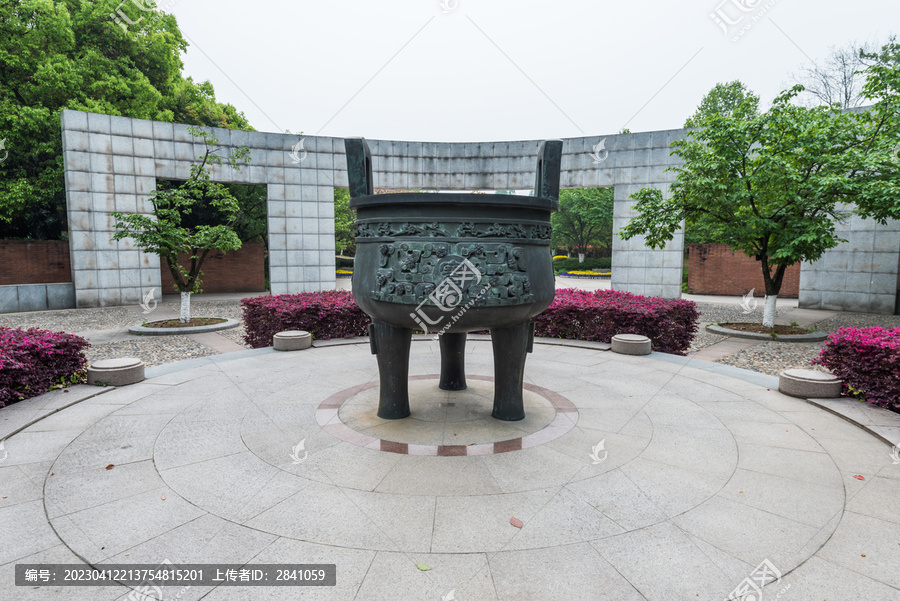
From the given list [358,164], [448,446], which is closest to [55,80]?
[358,164]

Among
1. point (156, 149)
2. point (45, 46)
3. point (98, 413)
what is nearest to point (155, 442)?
point (98, 413)

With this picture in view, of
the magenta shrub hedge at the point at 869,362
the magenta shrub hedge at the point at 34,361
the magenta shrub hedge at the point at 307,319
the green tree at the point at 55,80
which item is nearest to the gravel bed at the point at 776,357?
the magenta shrub hedge at the point at 869,362

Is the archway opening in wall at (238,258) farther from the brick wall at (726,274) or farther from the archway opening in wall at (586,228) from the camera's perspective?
the brick wall at (726,274)

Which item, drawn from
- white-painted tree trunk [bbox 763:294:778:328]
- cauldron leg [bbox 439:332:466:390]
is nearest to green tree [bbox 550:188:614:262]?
white-painted tree trunk [bbox 763:294:778:328]

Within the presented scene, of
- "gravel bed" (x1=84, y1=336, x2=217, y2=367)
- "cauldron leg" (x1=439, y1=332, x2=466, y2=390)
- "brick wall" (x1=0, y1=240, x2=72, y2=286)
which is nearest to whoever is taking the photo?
"cauldron leg" (x1=439, y1=332, x2=466, y2=390)

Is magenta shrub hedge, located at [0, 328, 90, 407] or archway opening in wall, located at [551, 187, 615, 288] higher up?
archway opening in wall, located at [551, 187, 615, 288]

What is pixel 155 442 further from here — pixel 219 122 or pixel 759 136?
pixel 219 122

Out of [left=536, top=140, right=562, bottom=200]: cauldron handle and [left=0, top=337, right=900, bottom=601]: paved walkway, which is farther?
[left=536, top=140, right=562, bottom=200]: cauldron handle

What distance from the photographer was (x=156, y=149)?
56.4 ft

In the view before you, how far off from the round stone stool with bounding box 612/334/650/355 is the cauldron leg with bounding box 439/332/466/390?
370cm

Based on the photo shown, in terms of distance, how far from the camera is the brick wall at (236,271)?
23.5 meters

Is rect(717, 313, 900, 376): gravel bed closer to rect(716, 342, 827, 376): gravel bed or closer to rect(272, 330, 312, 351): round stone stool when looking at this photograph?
rect(716, 342, 827, 376): gravel bed

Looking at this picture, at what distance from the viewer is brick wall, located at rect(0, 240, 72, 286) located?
18.3m

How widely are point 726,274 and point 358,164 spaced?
78.8 ft
